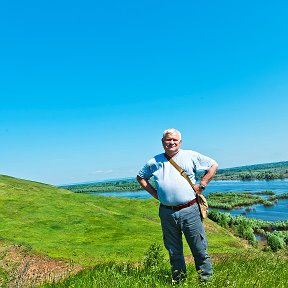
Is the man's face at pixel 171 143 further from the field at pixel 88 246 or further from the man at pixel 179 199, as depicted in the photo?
the field at pixel 88 246

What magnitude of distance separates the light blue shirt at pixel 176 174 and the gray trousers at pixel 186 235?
21cm

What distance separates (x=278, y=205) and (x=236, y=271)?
305 feet

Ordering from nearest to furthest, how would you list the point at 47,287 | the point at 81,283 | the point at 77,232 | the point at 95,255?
the point at 81,283 < the point at 47,287 < the point at 95,255 < the point at 77,232

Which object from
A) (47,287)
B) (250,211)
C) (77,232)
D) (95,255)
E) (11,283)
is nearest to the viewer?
(47,287)

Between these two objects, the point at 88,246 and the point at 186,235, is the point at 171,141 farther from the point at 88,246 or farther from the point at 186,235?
the point at 88,246

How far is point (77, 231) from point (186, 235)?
19.1 m

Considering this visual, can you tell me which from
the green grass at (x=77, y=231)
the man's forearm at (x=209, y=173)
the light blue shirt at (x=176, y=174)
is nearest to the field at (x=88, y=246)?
the green grass at (x=77, y=231)

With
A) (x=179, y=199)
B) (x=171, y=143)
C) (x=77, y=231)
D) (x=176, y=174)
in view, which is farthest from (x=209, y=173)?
(x=77, y=231)

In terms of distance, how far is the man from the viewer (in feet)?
21.3

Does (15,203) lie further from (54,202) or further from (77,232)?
(77,232)

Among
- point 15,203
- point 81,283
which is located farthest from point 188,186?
point 15,203

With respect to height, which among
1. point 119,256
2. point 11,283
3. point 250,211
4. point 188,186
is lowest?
point 250,211

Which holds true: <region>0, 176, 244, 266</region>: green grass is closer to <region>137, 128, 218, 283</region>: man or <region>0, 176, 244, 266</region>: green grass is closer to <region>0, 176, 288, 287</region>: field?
<region>0, 176, 288, 287</region>: field

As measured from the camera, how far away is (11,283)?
781 cm
